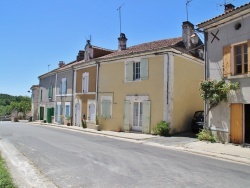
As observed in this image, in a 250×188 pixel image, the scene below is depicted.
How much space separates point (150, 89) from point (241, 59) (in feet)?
20.0

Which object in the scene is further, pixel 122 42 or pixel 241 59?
pixel 122 42

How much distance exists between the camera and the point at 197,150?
1042 cm

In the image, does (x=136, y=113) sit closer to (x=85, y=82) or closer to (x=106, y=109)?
(x=106, y=109)

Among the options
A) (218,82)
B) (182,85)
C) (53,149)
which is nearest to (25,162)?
(53,149)

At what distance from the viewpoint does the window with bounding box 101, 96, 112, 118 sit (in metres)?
19.1

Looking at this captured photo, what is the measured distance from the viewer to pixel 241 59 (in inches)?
448

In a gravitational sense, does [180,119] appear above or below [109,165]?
above

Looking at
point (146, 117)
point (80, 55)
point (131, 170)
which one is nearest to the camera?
point (131, 170)

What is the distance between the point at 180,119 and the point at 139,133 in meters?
2.76

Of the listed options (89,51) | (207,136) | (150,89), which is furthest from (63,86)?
(207,136)

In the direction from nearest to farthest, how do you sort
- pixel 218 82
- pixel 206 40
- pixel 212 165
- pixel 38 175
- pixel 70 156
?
pixel 38 175, pixel 212 165, pixel 70 156, pixel 218 82, pixel 206 40

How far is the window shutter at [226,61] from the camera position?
455 inches

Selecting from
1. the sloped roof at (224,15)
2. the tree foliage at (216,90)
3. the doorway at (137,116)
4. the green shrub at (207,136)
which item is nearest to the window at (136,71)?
the doorway at (137,116)

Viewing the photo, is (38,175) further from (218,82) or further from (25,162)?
(218,82)
